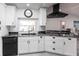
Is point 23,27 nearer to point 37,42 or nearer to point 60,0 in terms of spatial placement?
point 37,42

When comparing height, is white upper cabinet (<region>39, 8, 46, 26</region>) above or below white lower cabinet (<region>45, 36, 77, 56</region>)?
above

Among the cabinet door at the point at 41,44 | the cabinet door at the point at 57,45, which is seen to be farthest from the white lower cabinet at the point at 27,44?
the cabinet door at the point at 57,45

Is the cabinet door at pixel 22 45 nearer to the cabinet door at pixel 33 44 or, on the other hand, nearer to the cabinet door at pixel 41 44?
the cabinet door at pixel 33 44

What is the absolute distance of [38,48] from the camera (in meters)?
4.43

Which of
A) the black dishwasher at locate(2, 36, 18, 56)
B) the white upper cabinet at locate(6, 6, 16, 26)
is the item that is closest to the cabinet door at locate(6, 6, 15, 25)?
the white upper cabinet at locate(6, 6, 16, 26)

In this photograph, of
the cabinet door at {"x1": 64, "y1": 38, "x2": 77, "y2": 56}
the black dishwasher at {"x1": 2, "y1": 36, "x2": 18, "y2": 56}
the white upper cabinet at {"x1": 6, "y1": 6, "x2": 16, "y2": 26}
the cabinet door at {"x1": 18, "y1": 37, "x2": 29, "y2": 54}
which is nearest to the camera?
the cabinet door at {"x1": 64, "y1": 38, "x2": 77, "y2": 56}

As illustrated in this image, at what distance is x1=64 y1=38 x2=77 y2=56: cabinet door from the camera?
3.46 m

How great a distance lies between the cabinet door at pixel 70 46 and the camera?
3.46 metres

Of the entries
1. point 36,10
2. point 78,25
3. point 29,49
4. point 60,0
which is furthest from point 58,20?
point 60,0

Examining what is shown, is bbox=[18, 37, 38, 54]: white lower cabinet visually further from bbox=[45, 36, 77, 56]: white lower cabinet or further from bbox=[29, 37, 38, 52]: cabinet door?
bbox=[45, 36, 77, 56]: white lower cabinet

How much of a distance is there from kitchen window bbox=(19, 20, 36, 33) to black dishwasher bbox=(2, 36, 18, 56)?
133 centimetres

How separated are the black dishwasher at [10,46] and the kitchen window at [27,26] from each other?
1.33 metres

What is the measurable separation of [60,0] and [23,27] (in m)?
4.37

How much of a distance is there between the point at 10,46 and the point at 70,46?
2.16 m
